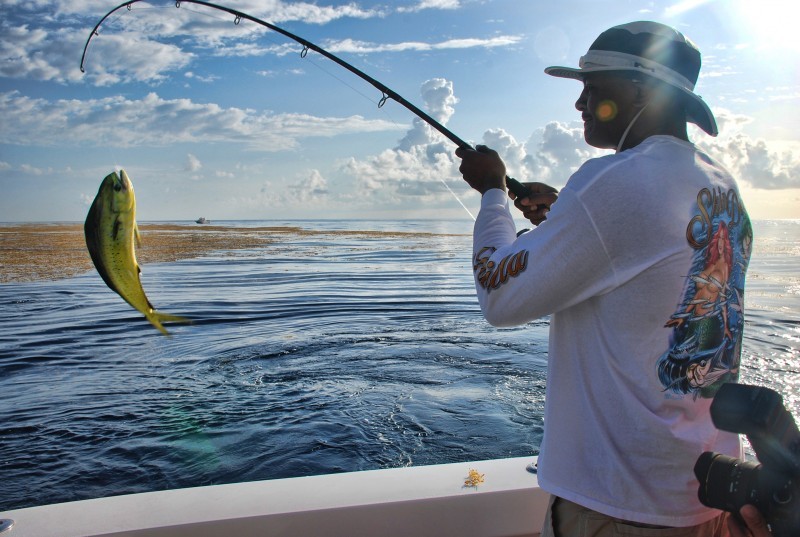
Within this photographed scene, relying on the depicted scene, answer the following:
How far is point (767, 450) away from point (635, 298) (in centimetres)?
39

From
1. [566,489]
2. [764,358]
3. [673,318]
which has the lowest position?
[764,358]

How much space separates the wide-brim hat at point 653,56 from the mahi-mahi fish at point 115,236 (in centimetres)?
165

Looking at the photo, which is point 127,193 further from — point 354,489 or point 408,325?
point 408,325

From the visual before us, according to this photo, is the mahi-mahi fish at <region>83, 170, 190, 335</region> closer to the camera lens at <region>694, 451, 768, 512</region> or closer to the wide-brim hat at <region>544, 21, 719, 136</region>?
the wide-brim hat at <region>544, 21, 719, 136</region>

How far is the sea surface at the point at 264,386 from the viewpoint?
17.1 ft

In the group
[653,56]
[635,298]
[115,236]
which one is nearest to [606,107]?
[653,56]

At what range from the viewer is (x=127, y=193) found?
2375 millimetres

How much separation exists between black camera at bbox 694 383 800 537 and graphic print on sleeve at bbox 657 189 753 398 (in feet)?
0.68

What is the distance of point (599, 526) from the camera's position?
57.9 inches

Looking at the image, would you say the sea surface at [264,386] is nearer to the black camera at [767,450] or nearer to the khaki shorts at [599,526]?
the khaki shorts at [599,526]

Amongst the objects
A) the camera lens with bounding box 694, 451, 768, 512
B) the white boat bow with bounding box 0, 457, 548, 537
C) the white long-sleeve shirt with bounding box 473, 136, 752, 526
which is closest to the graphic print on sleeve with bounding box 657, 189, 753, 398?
the white long-sleeve shirt with bounding box 473, 136, 752, 526

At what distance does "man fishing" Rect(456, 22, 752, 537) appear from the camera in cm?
139

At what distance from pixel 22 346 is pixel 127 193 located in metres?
8.58

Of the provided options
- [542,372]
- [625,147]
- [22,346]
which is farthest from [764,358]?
[22,346]
